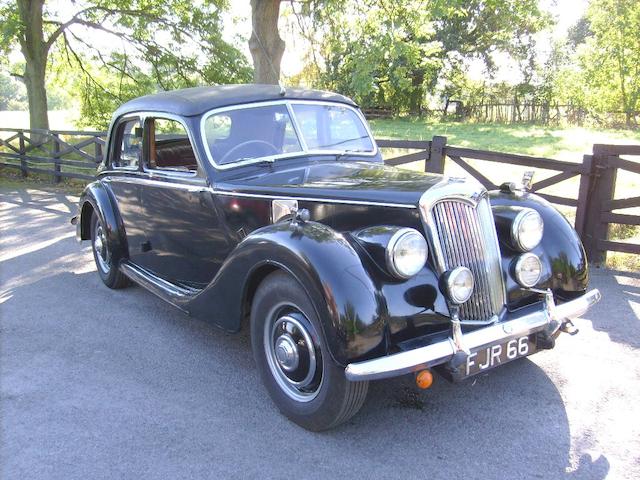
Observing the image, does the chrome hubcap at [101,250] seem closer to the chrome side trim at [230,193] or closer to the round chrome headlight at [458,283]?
the chrome side trim at [230,193]

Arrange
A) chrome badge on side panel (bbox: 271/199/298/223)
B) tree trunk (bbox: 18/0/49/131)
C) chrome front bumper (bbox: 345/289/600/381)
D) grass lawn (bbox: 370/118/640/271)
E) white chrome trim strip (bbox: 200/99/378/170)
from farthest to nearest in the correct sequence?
tree trunk (bbox: 18/0/49/131)
grass lawn (bbox: 370/118/640/271)
white chrome trim strip (bbox: 200/99/378/170)
chrome badge on side panel (bbox: 271/199/298/223)
chrome front bumper (bbox: 345/289/600/381)

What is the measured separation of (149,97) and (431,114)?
118 ft

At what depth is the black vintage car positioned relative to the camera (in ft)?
8.65

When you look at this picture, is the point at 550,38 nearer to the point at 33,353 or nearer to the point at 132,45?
the point at 132,45

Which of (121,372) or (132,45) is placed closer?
(121,372)

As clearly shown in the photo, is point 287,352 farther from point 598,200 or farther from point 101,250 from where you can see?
point 598,200

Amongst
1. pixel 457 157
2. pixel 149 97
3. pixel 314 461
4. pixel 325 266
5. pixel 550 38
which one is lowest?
pixel 314 461

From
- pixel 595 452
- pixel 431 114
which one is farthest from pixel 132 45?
pixel 431 114

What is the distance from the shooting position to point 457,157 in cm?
705

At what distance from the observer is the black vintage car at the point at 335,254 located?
2.64 meters

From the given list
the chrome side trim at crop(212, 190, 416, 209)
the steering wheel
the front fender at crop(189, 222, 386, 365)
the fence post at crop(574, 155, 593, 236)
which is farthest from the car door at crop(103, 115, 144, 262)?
the fence post at crop(574, 155, 593, 236)

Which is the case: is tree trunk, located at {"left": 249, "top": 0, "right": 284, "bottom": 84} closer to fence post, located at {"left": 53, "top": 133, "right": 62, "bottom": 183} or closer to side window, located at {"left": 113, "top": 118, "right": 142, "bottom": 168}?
side window, located at {"left": 113, "top": 118, "right": 142, "bottom": 168}

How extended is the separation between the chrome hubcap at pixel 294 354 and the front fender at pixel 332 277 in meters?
0.25

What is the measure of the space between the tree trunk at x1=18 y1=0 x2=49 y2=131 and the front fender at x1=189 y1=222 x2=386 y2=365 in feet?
44.5
